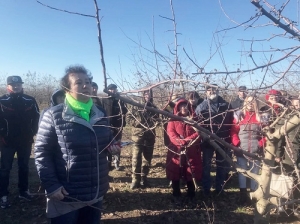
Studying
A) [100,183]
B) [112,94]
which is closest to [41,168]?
[100,183]

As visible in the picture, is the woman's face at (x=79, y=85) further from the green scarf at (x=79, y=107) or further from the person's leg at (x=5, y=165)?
the person's leg at (x=5, y=165)

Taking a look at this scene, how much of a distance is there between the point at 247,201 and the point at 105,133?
3181mm

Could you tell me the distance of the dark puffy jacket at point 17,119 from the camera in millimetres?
4117

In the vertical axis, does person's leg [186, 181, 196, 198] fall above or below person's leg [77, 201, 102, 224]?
below

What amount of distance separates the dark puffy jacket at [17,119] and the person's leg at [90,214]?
2292 millimetres

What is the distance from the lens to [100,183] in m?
2.35

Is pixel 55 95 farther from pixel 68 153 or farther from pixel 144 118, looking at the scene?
pixel 144 118

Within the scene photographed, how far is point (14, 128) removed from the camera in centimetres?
414

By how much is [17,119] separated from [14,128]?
0.14 metres

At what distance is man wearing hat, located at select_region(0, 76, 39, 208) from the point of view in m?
4.12

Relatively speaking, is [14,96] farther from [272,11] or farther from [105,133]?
[272,11]

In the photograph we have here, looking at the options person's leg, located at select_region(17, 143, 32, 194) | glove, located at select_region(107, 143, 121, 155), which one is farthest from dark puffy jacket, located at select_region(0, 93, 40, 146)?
glove, located at select_region(107, 143, 121, 155)

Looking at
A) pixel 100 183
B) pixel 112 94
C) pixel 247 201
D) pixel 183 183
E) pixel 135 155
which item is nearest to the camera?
pixel 112 94

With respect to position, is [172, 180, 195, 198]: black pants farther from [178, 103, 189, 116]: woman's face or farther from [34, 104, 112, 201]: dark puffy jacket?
[34, 104, 112, 201]: dark puffy jacket
